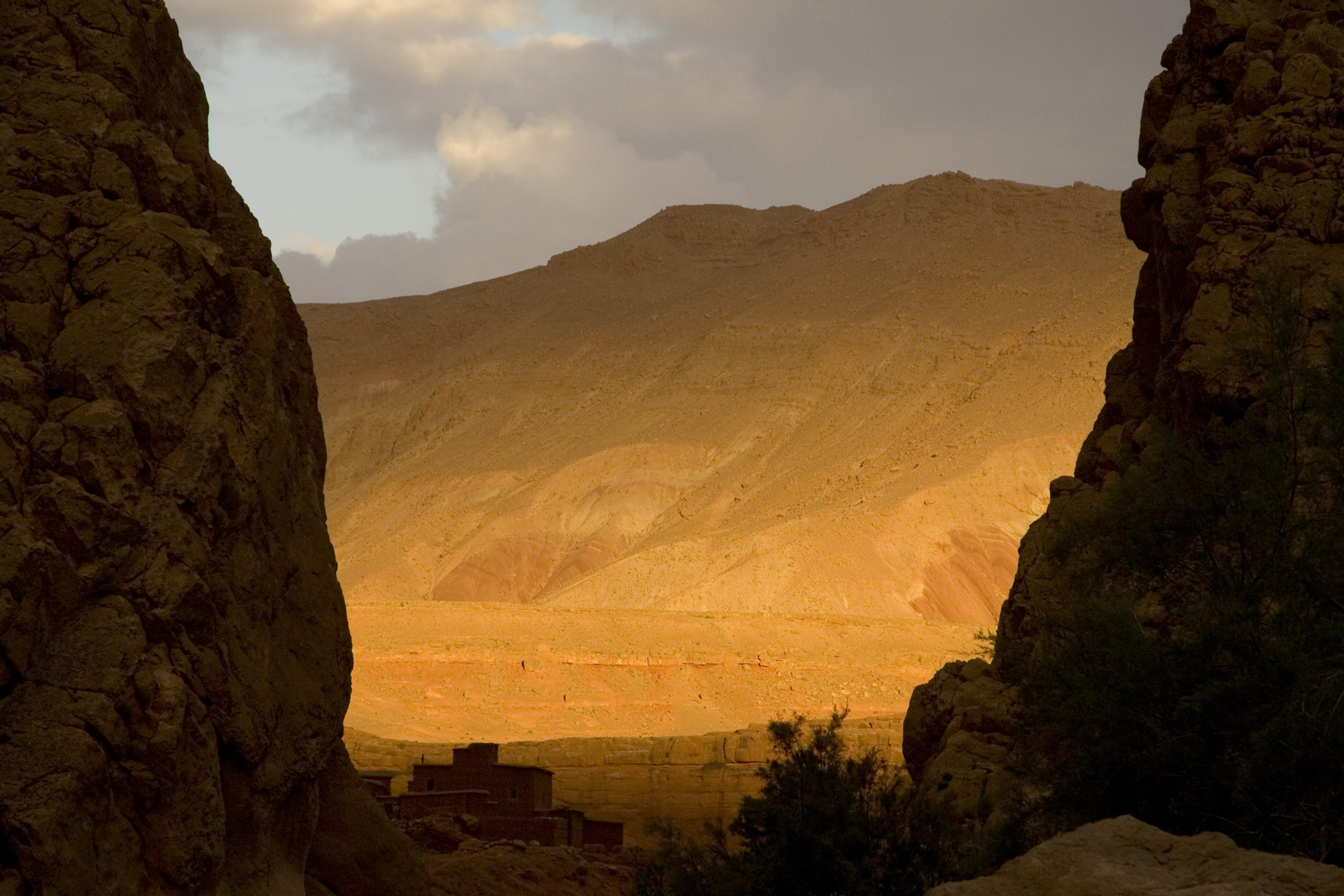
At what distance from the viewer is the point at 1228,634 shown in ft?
37.7

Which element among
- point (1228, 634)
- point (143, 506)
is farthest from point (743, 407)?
point (143, 506)

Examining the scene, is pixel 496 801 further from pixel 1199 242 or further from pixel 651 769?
pixel 1199 242

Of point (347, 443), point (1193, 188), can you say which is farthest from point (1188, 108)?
point (347, 443)

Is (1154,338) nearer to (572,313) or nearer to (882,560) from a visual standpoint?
(882,560)

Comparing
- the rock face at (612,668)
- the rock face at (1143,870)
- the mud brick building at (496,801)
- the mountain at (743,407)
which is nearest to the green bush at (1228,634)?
the rock face at (1143,870)

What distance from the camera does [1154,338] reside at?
18.8 meters

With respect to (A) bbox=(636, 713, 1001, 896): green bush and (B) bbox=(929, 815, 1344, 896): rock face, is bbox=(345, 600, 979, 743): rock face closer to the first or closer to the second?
(A) bbox=(636, 713, 1001, 896): green bush

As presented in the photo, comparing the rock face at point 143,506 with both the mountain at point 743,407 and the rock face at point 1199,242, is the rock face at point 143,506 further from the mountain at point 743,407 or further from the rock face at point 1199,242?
the mountain at point 743,407

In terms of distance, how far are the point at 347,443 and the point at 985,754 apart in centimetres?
8036

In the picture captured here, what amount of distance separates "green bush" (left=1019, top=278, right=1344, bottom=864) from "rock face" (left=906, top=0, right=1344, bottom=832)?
1057mm

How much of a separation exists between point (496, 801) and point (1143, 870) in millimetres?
18488

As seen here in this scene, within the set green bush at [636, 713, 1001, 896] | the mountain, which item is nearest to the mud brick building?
green bush at [636, 713, 1001, 896]

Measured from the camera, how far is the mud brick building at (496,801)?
22.7 metres

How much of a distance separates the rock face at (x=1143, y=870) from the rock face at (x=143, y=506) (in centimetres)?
553
